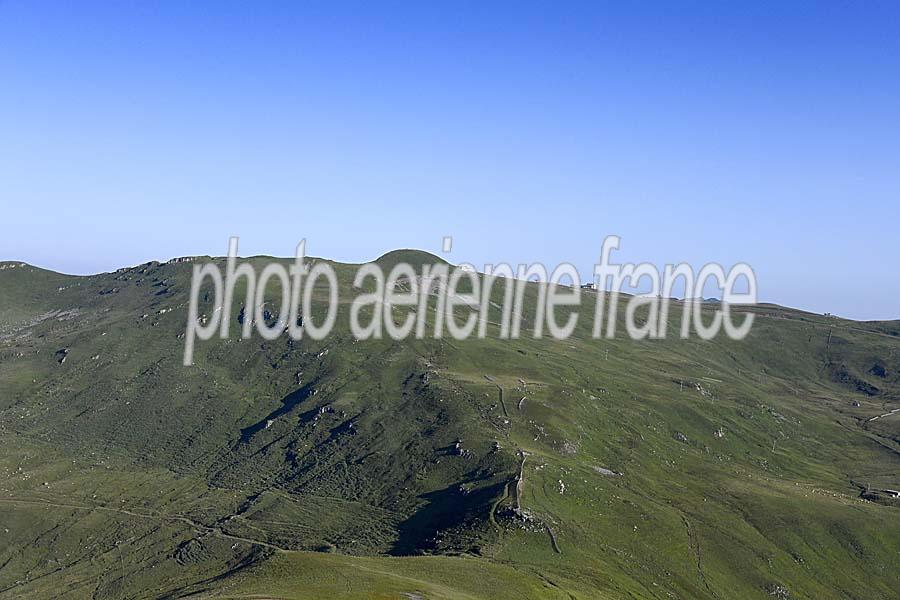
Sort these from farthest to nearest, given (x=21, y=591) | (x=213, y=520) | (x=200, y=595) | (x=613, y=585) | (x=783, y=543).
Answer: (x=213, y=520)
(x=783, y=543)
(x=21, y=591)
(x=613, y=585)
(x=200, y=595)

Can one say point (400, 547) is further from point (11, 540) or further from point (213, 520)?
point (11, 540)

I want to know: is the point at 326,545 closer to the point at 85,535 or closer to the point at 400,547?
the point at 400,547

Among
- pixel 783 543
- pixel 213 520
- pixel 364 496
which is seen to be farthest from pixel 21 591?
pixel 783 543

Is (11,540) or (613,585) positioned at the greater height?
(613,585)

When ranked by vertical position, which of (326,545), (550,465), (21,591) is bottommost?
(21,591)

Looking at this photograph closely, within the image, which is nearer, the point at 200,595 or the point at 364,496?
the point at 200,595

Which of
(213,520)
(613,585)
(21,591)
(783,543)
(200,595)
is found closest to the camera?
(200,595)

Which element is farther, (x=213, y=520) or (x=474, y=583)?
(x=213, y=520)

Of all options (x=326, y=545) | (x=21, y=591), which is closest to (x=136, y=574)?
(x=21, y=591)

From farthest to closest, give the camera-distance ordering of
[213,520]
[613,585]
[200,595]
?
[213,520] → [613,585] → [200,595]
